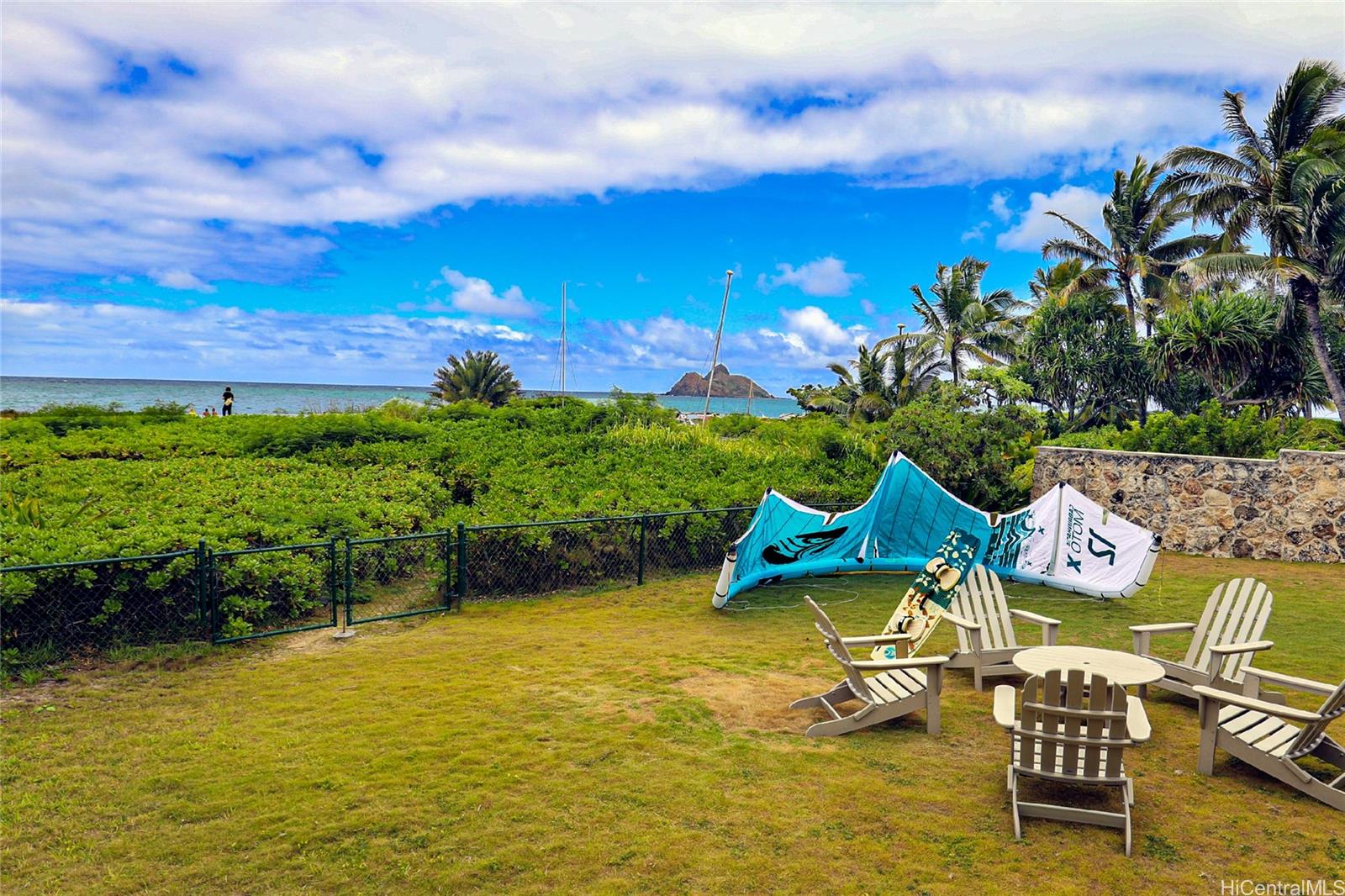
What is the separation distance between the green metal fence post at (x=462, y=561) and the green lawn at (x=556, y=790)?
2042 mm

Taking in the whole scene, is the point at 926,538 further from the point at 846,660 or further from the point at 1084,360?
the point at 1084,360

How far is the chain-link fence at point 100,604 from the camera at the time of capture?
287 inches

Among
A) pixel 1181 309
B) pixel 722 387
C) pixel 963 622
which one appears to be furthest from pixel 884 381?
pixel 722 387

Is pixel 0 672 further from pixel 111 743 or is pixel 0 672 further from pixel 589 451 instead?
pixel 589 451

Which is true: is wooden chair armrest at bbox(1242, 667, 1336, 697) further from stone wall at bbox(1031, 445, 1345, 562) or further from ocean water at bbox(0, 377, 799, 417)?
ocean water at bbox(0, 377, 799, 417)

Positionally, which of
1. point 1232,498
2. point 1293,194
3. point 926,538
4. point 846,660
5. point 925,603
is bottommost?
point 846,660

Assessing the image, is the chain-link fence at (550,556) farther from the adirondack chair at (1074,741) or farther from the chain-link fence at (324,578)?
the adirondack chair at (1074,741)

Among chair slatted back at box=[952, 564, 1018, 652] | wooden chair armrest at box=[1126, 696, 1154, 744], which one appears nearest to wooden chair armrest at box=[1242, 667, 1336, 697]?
wooden chair armrest at box=[1126, 696, 1154, 744]

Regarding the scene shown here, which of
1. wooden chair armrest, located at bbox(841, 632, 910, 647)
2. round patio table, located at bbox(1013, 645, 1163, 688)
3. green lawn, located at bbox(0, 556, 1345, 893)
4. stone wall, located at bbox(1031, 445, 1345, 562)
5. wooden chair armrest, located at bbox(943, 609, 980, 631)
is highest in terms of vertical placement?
stone wall, located at bbox(1031, 445, 1345, 562)

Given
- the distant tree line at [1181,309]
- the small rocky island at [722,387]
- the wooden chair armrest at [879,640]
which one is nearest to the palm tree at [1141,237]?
the distant tree line at [1181,309]

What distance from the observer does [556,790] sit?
511 centimetres

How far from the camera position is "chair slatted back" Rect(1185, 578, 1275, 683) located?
6641mm

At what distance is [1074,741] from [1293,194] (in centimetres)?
2463

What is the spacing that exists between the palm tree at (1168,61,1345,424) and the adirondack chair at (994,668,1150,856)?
23.2m
